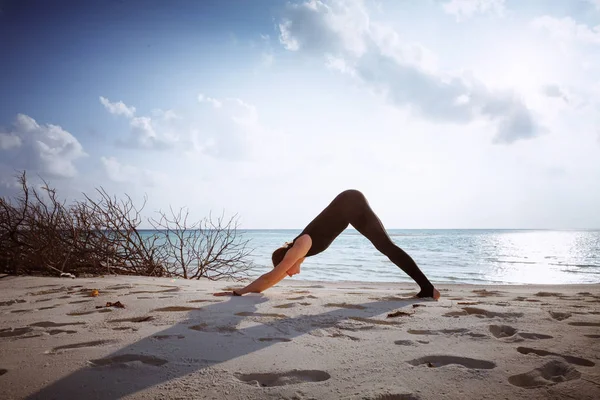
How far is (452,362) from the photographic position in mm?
1482

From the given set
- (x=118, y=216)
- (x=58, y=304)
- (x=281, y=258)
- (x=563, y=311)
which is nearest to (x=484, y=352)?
(x=563, y=311)

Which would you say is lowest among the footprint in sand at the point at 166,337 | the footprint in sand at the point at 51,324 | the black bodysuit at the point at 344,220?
the footprint in sand at the point at 51,324

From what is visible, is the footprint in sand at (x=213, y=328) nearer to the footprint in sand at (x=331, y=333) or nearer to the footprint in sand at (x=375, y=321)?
the footprint in sand at (x=331, y=333)

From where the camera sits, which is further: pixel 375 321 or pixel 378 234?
pixel 378 234

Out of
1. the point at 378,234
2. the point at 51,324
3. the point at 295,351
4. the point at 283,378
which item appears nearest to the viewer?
the point at 283,378

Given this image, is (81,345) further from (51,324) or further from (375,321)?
(375,321)

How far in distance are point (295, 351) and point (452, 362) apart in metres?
0.73

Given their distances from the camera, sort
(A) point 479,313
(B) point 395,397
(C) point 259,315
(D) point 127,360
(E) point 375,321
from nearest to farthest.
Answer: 1. (B) point 395,397
2. (D) point 127,360
3. (E) point 375,321
4. (C) point 259,315
5. (A) point 479,313

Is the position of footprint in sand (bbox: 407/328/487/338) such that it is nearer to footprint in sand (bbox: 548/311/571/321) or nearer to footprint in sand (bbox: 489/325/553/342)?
footprint in sand (bbox: 489/325/553/342)

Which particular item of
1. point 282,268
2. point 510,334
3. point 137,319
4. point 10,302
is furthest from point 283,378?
point 10,302

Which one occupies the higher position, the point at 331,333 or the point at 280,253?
the point at 280,253

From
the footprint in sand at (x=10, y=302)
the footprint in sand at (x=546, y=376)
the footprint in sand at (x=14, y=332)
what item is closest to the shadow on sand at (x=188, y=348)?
the footprint in sand at (x=14, y=332)

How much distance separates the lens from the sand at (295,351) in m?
1.21

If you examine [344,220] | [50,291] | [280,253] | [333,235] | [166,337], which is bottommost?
[50,291]
